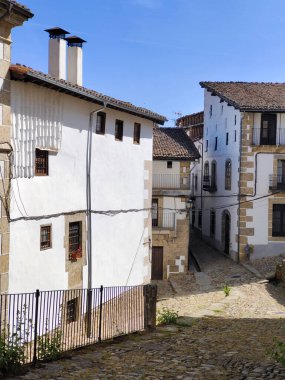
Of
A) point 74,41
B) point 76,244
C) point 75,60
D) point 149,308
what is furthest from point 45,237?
point 74,41

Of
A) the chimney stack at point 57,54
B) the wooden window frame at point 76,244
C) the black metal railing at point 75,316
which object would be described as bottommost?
the black metal railing at point 75,316

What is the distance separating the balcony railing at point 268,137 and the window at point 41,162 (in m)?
14.8

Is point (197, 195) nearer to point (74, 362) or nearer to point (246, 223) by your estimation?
point (246, 223)

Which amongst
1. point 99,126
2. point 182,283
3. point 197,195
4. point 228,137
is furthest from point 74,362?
point 197,195

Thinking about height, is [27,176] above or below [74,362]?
above

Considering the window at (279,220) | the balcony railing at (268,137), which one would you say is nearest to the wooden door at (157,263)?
the window at (279,220)

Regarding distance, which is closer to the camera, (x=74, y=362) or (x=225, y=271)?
(x=74, y=362)

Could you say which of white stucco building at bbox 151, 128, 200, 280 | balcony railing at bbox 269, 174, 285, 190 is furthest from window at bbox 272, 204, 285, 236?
white stucco building at bbox 151, 128, 200, 280

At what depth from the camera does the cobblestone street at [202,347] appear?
315 inches

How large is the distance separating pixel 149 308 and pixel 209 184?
60.7 feet

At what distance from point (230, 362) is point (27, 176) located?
6251 millimetres

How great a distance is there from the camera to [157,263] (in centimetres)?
2447

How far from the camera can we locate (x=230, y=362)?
8867 mm

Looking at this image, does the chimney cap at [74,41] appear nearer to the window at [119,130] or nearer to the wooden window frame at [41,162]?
the window at [119,130]
